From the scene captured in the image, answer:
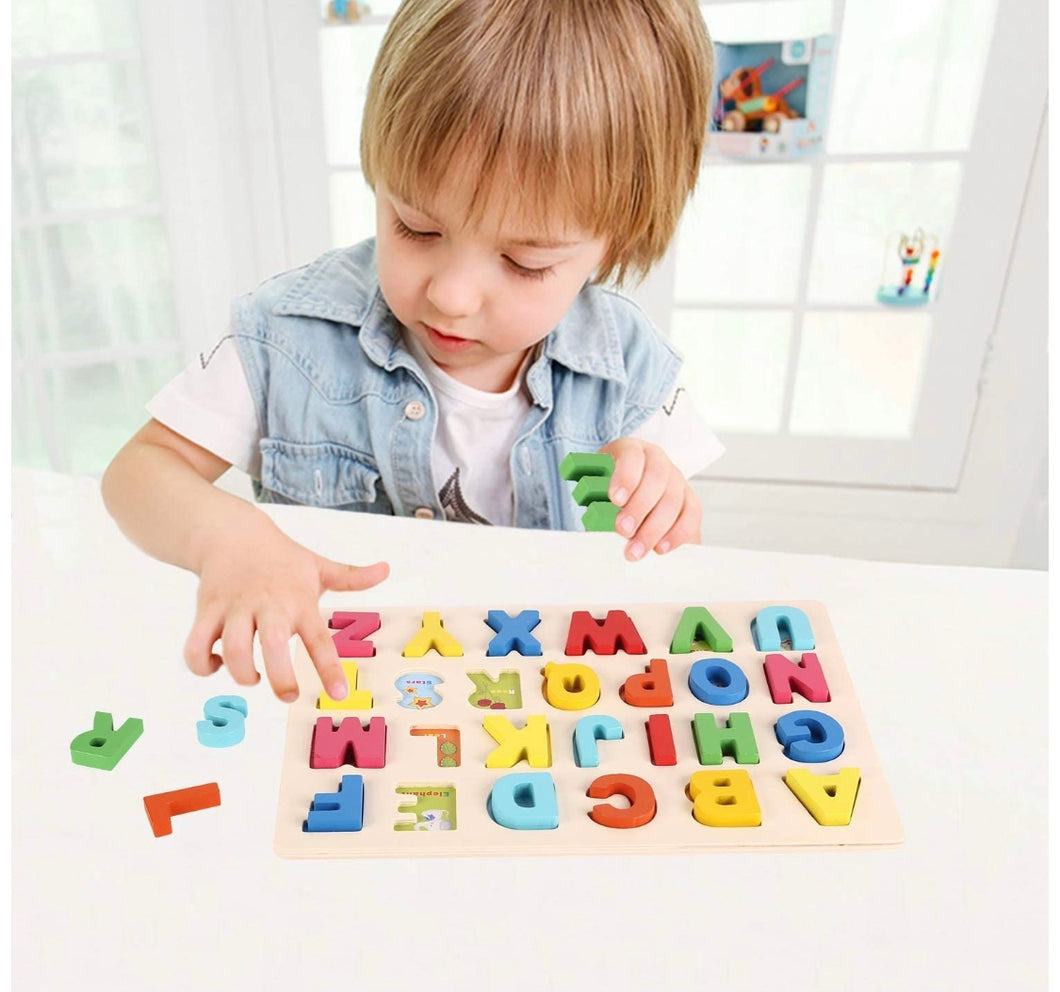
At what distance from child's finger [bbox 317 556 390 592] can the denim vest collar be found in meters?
0.25

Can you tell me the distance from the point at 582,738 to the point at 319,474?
0.44 m

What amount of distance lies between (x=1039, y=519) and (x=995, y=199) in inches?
21.5

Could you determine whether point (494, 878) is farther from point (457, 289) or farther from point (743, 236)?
point (743, 236)

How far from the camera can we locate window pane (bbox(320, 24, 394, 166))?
1746 millimetres

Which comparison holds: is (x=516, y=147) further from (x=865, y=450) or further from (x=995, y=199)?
(x=865, y=450)

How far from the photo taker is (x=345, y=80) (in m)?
1.78

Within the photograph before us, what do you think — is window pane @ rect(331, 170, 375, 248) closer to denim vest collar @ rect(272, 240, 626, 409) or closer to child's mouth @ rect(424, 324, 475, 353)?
denim vest collar @ rect(272, 240, 626, 409)

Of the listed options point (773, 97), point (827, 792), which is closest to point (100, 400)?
point (773, 97)

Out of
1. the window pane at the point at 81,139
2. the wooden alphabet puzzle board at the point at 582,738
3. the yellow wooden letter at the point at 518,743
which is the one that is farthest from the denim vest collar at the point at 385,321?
the window pane at the point at 81,139

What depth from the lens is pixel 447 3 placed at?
0.73 meters

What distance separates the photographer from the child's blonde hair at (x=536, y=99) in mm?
714

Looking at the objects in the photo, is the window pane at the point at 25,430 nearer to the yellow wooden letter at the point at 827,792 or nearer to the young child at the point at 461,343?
the young child at the point at 461,343

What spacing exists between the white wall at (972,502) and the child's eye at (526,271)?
1.28m

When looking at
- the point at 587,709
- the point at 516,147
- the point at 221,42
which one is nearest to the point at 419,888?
the point at 587,709
